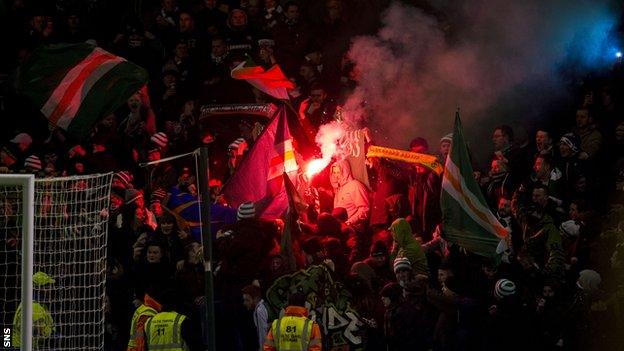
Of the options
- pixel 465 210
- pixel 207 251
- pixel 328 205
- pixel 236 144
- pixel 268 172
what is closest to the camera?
pixel 207 251

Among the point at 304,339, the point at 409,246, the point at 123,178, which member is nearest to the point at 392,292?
the point at 409,246

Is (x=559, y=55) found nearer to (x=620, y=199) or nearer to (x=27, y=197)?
(x=620, y=199)

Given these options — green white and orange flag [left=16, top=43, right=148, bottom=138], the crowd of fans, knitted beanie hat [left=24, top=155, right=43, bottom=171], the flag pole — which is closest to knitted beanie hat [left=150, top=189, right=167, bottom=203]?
the crowd of fans

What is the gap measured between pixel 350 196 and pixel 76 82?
4038 mm

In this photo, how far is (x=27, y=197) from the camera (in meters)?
10.3

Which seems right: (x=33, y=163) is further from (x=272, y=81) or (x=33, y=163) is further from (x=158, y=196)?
(x=272, y=81)

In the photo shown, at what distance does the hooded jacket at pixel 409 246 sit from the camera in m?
14.0

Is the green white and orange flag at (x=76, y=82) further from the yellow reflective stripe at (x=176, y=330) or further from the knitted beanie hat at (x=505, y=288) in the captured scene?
the knitted beanie hat at (x=505, y=288)

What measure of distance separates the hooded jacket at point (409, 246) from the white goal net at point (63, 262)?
3.10 meters

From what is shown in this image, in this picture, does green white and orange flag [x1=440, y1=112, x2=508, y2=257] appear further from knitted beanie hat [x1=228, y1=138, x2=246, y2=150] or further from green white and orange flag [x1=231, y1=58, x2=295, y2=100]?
knitted beanie hat [x1=228, y1=138, x2=246, y2=150]

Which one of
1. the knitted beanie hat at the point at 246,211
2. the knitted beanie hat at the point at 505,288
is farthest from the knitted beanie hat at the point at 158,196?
the knitted beanie hat at the point at 505,288

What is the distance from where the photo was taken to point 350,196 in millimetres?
15180

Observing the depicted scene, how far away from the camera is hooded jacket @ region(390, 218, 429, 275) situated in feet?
46.1

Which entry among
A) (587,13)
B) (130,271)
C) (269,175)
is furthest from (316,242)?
(587,13)
